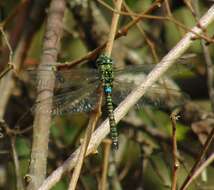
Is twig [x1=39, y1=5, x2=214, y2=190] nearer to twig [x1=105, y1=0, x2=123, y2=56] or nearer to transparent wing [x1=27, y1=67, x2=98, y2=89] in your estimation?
twig [x1=105, y1=0, x2=123, y2=56]

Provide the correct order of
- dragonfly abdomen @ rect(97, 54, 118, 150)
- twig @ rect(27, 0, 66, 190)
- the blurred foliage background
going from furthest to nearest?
the blurred foliage background
dragonfly abdomen @ rect(97, 54, 118, 150)
twig @ rect(27, 0, 66, 190)

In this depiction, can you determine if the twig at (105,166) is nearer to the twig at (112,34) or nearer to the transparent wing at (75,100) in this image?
the twig at (112,34)

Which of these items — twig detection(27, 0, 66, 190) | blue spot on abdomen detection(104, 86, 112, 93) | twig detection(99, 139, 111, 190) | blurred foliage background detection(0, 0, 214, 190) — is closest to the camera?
twig detection(99, 139, 111, 190)

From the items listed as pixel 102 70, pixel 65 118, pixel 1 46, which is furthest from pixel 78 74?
pixel 65 118

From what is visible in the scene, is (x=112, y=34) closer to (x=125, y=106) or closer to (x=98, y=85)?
(x=125, y=106)

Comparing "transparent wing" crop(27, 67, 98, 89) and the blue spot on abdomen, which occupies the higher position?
"transparent wing" crop(27, 67, 98, 89)

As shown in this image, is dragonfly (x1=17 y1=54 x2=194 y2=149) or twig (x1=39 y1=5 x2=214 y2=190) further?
dragonfly (x1=17 y1=54 x2=194 y2=149)

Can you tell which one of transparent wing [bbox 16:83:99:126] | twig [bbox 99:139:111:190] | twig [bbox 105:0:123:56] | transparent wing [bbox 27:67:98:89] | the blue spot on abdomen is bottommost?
twig [bbox 99:139:111:190]

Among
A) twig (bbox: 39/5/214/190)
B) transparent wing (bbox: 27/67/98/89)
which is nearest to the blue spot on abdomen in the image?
transparent wing (bbox: 27/67/98/89)
